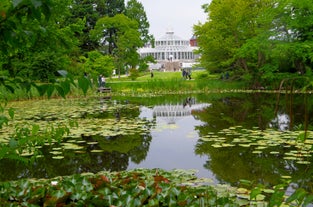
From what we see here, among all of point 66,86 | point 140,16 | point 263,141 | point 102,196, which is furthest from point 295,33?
point 140,16

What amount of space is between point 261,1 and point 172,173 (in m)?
21.3

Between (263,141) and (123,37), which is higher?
(123,37)

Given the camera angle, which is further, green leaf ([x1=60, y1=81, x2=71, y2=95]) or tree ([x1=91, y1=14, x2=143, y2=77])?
tree ([x1=91, y1=14, x2=143, y2=77])

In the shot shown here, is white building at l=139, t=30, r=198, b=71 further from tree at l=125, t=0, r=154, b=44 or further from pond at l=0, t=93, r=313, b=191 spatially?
pond at l=0, t=93, r=313, b=191

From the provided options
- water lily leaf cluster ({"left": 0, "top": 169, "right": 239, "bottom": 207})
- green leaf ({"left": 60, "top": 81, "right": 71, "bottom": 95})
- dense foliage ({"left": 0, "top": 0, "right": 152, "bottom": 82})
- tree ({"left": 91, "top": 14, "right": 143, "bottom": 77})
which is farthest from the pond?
tree ({"left": 91, "top": 14, "right": 143, "bottom": 77})

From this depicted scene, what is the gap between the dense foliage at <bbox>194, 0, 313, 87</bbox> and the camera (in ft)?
60.6

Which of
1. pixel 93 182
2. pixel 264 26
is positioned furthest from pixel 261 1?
pixel 93 182

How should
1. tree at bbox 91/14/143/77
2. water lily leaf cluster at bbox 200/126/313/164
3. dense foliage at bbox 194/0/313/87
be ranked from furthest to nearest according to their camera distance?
tree at bbox 91/14/143/77
dense foliage at bbox 194/0/313/87
water lily leaf cluster at bbox 200/126/313/164

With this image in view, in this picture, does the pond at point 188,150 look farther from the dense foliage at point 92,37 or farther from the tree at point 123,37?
the tree at point 123,37

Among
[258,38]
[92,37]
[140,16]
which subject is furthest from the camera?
[140,16]

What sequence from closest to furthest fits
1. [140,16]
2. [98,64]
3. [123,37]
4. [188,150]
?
[188,150]
[98,64]
[123,37]
[140,16]

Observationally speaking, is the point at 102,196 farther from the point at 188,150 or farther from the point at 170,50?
the point at 170,50

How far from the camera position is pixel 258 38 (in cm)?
1969

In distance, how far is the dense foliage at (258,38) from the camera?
18.5 metres
